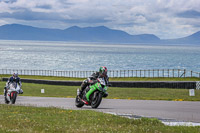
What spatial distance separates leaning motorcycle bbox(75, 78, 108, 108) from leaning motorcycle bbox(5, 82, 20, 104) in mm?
5104

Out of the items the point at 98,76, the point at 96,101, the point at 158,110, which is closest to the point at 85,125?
the point at 98,76

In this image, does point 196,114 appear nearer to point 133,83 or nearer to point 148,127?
point 148,127

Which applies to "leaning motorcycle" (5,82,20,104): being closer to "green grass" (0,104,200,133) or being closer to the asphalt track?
the asphalt track

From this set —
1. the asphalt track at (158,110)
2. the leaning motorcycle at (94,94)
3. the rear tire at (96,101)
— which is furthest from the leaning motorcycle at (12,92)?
the rear tire at (96,101)

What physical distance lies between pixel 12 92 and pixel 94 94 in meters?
7.04

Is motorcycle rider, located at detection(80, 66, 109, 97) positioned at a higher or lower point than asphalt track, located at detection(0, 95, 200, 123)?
higher

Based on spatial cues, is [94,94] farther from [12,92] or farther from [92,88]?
[12,92]

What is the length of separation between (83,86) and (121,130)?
840 centimetres

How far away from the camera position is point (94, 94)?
18.3 m

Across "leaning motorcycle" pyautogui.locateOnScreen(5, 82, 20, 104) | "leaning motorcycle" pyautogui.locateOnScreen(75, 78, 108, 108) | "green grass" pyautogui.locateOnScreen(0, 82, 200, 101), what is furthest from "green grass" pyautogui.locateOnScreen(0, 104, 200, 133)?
"green grass" pyautogui.locateOnScreen(0, 82, 200, 101)

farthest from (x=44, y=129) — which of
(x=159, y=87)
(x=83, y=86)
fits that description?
(x=159, y=87)

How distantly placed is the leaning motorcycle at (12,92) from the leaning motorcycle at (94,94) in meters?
5.10

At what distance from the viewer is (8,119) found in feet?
43.1

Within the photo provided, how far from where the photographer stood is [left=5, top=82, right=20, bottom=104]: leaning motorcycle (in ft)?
75.8
